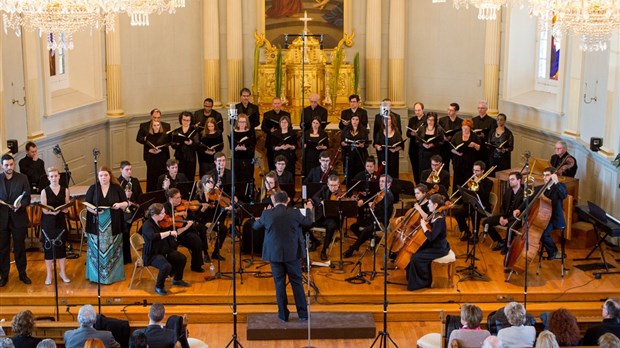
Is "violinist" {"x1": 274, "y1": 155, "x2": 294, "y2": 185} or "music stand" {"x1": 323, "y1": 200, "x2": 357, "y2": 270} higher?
"violinist" {"x1": 274, "y1": 155, "x2": 294, "y2": 185}

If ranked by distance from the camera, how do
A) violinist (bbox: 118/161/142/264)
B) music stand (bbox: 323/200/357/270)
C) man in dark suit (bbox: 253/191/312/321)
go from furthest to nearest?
violinist (bbox: 118/161/142/264)
music stand (bbox: 323/200/357/270)
man in dark suit (bbox: 253/191/312/321)

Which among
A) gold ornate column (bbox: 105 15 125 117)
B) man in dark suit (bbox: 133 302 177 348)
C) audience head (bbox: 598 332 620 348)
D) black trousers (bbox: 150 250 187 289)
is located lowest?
black trousers (bbox: 150 250 187 289)

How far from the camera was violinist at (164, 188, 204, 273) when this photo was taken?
1195 cm

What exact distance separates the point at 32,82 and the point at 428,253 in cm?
621

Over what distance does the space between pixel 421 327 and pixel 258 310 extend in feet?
6.00

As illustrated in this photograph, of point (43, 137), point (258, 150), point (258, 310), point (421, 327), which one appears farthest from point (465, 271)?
point (43, 137)

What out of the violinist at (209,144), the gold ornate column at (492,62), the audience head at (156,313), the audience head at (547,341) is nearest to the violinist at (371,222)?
the violinist at (209,144)

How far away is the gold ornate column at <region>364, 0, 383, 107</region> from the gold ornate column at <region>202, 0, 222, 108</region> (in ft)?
8.27

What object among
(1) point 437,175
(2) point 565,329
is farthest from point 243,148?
(2) point 565,329

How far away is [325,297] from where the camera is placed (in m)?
11.8

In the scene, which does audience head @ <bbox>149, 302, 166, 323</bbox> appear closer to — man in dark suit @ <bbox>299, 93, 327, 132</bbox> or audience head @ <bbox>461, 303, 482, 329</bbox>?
audience head @ <bbox>461, 303, 482, 329</bbox>

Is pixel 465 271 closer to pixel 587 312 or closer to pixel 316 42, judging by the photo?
pixel 587 312

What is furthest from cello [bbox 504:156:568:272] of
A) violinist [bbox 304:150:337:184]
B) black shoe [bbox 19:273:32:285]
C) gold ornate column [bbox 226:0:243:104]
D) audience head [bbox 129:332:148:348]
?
gold ornate column [bbox 226:0:243:104]

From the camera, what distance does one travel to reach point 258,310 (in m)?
11.6
